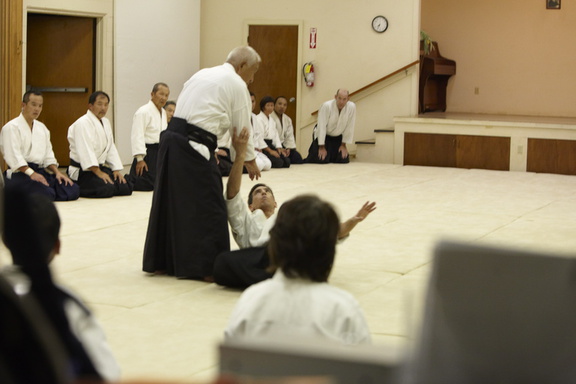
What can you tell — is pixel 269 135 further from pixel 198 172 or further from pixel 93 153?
pixel 198 172

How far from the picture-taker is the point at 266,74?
13.4 metres

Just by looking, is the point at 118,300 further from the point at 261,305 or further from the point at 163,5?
the point at 163,5

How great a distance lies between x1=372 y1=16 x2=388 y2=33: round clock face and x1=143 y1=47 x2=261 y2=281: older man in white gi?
8244 millimetres

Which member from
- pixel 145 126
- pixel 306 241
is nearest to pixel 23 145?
pixel 145 126

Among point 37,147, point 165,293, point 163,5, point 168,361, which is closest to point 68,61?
point 163,5

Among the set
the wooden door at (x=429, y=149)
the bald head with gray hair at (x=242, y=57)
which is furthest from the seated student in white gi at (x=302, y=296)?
the wooden door at (x=429, y=149)

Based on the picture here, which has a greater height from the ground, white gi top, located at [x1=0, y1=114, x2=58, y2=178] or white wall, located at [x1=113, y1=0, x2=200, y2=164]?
white wall, located at [x1=113, y1=0, x2=200, y2=164]

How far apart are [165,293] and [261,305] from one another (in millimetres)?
2549

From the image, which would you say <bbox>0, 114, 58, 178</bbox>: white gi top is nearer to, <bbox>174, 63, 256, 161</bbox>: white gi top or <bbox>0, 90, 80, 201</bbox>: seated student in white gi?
<bbox>0, 90, 80, 201</bbox>: seated student in white gi

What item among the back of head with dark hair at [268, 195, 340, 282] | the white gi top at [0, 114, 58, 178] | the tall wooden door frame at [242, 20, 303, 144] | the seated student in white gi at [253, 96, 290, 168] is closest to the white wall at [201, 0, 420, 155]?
the tall wooden door frame at [242, 20, 303, 144]

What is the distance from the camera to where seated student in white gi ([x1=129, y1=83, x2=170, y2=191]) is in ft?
30.0

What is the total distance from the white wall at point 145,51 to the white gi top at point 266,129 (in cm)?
148

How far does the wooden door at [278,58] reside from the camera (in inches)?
524

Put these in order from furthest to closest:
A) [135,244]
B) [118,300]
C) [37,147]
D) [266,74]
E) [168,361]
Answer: [266,74] < [37,147] < [135,244] < [118,300] < [168,361]
